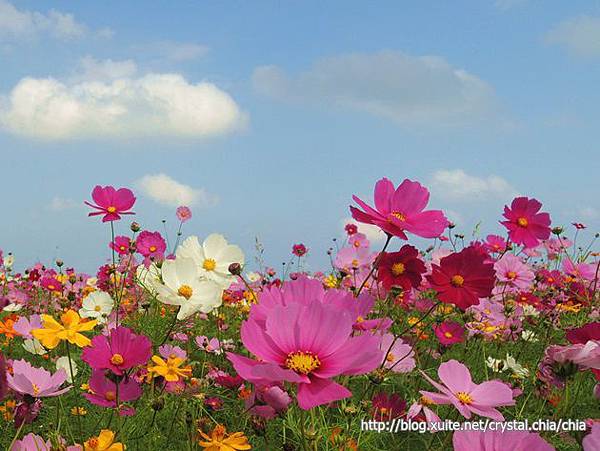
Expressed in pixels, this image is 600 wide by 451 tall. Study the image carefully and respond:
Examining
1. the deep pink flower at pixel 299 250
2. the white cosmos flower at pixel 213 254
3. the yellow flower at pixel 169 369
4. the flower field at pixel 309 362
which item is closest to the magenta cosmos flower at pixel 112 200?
the flower field at pixel 309 362

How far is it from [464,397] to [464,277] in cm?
31

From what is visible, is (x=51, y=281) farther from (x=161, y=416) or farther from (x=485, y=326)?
(x=485, y=326)

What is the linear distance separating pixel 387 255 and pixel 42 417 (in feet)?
4.26

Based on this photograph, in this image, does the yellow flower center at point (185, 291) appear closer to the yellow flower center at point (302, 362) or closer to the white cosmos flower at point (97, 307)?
the yellow flower center at point (302, 362)

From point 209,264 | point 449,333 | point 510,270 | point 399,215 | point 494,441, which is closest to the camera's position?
point 494,441

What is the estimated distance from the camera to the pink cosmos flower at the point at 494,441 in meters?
0.65

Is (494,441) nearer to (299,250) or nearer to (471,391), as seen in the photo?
(471,391)

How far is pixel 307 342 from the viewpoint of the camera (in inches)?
28.2

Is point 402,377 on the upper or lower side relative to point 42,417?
upper

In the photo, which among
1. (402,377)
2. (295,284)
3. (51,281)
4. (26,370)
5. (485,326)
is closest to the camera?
(295,284)

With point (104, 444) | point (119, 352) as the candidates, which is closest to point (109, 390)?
point (119, 352)

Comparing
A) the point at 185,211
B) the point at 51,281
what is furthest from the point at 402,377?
the point at 51,281

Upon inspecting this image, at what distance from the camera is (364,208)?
100 cm

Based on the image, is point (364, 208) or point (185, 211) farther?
point (185, 211)
